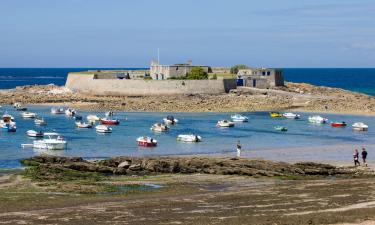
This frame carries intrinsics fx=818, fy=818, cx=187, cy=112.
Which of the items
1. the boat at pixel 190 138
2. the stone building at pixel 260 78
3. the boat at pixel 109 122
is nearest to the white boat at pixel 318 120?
the boat at pixel 109 122

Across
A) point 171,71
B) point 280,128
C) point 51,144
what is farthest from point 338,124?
point 171,71

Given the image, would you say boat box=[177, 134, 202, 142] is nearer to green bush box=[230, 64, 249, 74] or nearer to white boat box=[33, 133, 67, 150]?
white boat box=[33, 133, 67, 150]

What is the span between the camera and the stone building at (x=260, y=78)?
101 metres

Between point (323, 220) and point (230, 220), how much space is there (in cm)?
260

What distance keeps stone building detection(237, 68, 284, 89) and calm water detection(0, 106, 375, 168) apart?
23.2m

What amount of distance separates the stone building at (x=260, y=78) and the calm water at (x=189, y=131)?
76.2ft

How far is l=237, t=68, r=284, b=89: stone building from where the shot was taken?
330 ft

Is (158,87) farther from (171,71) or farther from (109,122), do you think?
(109,122)

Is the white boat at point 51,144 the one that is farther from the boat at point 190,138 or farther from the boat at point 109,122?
the boat at point 109,122

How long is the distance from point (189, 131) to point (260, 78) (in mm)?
41570

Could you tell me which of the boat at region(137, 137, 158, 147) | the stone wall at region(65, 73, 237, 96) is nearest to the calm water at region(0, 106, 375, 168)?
the boat at region(137, 137, 158, 147)

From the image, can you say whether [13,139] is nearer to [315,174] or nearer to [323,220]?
[315,174]

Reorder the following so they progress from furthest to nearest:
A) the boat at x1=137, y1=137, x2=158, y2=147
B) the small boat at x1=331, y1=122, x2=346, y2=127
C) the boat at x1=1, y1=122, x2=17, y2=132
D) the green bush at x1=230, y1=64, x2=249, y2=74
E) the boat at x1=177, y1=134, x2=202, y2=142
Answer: the green bush at x1=230, y1=64, x2=249, y2=74 < the small boat at x1=331, y1=122, x2=346, y2=127 < the boat at x1=1, y1=122, x2=17, y2=132 < the boat at x1=177, y1=134, x2=202, y2=142 < the boat at x1=137, y1=137, x2=158, y2=147

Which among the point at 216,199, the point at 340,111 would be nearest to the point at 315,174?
the point at 216,199
